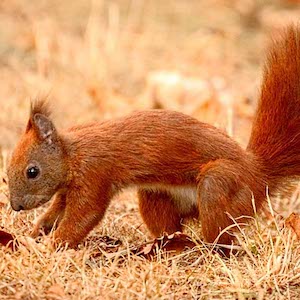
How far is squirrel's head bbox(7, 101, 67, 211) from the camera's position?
13.9 ft

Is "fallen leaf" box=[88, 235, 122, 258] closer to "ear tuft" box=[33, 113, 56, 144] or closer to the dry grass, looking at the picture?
the dry grass

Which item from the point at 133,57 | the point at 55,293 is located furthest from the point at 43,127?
the point at 133,57

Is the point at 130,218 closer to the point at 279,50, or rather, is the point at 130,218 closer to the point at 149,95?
the point at 279,50

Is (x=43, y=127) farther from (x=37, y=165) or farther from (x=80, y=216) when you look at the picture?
(x=80, y=216)

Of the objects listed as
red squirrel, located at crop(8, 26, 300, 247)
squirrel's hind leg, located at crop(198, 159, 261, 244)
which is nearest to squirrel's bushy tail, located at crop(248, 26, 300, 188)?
red squirrel, located at crop(8, 26, 300, 247)

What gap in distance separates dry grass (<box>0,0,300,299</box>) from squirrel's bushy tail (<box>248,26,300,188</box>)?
317mm

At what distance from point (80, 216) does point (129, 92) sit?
15.3 ft

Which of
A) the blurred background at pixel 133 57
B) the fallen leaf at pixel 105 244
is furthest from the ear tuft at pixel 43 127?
the blurred background at pixel 133 57

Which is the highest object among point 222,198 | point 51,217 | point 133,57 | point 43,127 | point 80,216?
point 43,127

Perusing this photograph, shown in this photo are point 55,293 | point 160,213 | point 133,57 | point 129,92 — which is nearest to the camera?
point 55,293

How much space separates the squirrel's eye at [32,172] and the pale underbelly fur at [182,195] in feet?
1.71

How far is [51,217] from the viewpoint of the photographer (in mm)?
4504

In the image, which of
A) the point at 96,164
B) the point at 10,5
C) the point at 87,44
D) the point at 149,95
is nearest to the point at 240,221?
the point at 96,164

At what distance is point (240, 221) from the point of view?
4246mm
